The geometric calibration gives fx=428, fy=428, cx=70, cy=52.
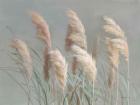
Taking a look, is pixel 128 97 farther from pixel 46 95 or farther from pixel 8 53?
pixel 8 53

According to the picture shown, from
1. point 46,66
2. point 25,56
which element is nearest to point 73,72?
point 46,66

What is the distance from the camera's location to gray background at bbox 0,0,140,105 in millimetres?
2375

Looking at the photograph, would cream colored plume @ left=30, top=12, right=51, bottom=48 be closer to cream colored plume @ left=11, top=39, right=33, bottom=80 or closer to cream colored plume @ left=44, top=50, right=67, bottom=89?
cream colored plume @ left=11, top=39, right=33, bottom=80

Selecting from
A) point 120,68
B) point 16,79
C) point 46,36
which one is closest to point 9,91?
point 16,79

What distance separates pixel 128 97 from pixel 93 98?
0.82 ft

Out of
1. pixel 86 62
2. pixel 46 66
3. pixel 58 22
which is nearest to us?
pixel 86 62

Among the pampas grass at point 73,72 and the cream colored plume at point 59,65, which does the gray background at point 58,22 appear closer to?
the pampas grass at point 73,72

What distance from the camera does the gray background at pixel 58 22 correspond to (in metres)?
2.38

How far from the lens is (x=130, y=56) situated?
2518 millimetres

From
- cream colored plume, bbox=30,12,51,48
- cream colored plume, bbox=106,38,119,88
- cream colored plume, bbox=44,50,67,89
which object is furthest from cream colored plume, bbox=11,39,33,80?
cream colored plume, bbox=106,38,119,88

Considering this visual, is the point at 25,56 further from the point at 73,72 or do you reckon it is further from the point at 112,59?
the point at 112,59

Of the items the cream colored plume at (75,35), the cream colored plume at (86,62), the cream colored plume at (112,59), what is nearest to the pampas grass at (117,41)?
the cream colored plume at (112,59)

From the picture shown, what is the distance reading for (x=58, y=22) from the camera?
2.45 meters

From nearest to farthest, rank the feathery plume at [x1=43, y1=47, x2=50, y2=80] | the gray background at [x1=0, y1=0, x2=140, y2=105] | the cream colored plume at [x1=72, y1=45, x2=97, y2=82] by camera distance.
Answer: the cream colored plume at [x1=72, y1=45, x2=97, y2=82] → the feathery plume at [x1=43, y1=47, x2=50, y2=80] → the gray background at [x1=0, y1=0, x2=140, y2=105]
